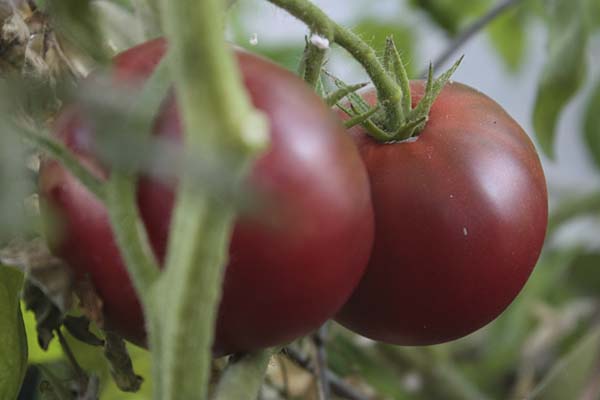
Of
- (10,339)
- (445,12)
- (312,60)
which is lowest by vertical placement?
(445,12)

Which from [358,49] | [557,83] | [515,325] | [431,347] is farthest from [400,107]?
[515,325]

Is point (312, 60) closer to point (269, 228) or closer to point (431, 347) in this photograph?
point (269, 228)

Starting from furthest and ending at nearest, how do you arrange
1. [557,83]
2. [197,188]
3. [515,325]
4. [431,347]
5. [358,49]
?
[515,325], [431,347], [557,83], [358,49], [197,188]

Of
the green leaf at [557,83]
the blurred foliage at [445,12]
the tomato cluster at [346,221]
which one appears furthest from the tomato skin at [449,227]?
the blurred foliage at [445,12]

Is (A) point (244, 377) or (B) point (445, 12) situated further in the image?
(B) point (445, 12)

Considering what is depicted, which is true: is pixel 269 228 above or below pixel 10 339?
above

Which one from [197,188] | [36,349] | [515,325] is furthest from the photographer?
[515,325]

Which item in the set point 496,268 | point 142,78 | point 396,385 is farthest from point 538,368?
point 142,78
